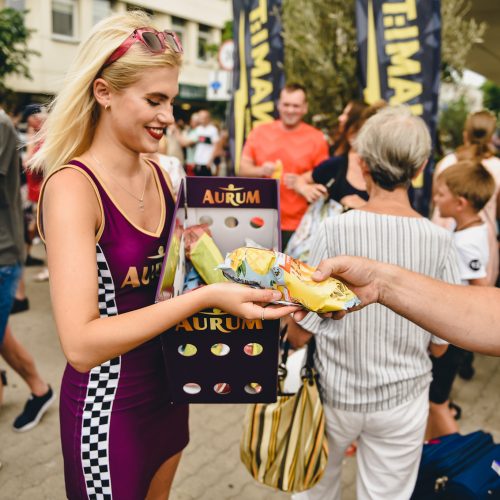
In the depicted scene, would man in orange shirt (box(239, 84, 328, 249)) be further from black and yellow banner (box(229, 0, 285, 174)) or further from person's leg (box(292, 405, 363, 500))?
person's leg (box(292, 405, 363, 500))

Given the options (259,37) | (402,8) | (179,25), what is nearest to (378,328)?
(402,8)

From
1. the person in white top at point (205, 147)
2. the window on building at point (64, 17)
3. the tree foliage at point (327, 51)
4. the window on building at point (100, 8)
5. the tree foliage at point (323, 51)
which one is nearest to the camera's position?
the tree foliage at point (327, 51)

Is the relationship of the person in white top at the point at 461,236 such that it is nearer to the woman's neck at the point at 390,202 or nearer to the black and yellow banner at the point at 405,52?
the woman's neck at the point at 390,202

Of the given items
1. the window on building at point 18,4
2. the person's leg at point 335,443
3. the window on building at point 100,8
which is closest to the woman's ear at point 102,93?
the person's leg at point 335,443

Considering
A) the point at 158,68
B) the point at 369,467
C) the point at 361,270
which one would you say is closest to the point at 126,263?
the point at 158,68

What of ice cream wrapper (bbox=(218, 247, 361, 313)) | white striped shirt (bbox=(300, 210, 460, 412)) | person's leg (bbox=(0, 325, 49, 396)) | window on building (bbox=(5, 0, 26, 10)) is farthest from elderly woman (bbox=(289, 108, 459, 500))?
window on building (bbox=(5, 0, 26, 10))

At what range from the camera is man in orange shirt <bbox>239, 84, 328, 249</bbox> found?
430cm

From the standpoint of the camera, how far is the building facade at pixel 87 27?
18.4 metres

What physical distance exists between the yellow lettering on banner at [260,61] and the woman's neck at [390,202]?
453cm

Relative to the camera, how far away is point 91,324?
127 cm

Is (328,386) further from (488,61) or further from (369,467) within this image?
(488,61)

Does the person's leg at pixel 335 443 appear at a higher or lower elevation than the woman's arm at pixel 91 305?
lower

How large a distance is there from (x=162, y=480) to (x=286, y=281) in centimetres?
98

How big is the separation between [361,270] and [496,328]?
0.40 m
